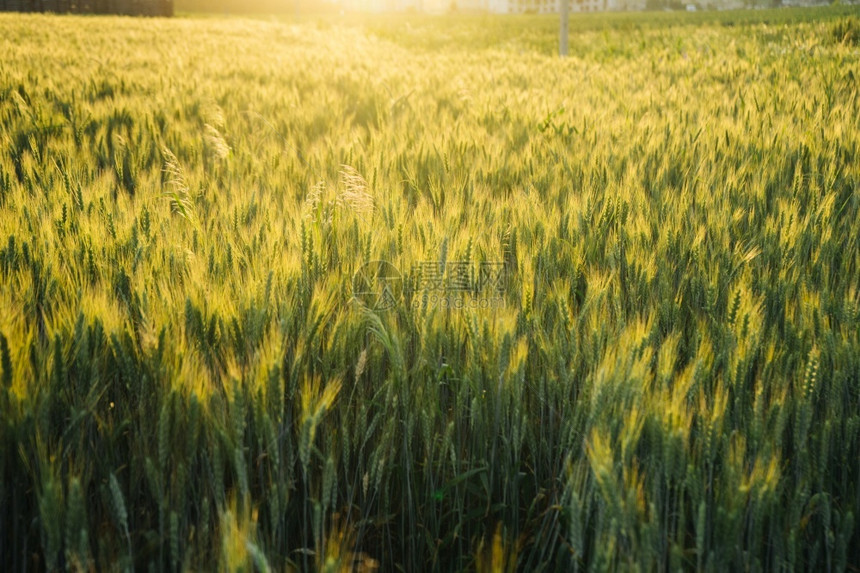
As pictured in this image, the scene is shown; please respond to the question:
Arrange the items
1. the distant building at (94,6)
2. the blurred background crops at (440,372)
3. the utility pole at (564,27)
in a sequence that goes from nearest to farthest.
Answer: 1. the blurred background crops at (440,372)
2. the utility pole at (564,27)
3. the distant building at (94,6)

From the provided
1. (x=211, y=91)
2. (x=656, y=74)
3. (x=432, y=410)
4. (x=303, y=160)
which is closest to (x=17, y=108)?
(x=211, y=91)

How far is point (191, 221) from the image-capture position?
1.81 m

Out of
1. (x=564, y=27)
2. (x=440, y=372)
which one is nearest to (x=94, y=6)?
(x=564, y=27)

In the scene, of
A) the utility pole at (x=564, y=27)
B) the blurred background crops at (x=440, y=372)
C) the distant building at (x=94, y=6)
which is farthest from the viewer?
the distant building at (x=94, y=6)

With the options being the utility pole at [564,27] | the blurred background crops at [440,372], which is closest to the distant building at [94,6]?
the utility pole at [564,27]

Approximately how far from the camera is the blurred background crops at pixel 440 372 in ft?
2.75

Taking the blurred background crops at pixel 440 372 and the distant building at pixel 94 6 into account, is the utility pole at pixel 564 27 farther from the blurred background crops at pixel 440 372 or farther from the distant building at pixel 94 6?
the distant building at pixel 94 6

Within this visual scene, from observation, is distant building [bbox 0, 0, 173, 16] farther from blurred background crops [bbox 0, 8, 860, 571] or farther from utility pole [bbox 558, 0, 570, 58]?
blurred background crops [bbox 0, 8, 860, 571]

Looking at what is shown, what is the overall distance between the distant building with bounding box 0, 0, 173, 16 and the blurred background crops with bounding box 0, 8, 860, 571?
30786 mm

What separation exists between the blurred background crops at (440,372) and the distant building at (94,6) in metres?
30.8

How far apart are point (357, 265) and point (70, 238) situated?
2.44ft

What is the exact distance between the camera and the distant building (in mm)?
26373

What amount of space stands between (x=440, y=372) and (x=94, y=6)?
34.9 m

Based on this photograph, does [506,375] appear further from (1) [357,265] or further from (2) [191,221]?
(2) [191,221]
